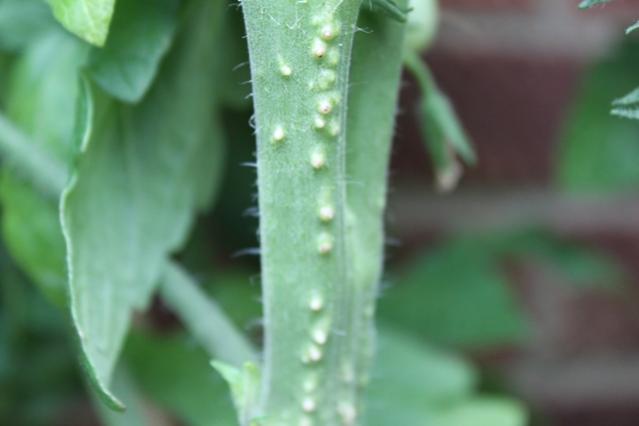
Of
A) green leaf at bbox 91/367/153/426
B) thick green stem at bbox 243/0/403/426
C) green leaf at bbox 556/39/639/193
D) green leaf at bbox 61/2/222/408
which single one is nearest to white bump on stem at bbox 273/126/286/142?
thick green stem at bbox 243/0/403/426

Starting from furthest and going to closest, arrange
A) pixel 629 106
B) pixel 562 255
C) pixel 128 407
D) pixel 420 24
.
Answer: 1. pixel 562 255
2. pixel 128 407
3. pixel 420 24
4. pixel 629 106

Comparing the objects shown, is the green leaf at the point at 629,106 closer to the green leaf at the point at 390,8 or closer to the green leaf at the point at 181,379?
the green leaf at the point at 390,8

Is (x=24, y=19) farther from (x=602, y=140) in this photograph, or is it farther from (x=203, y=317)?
(x=602, y=140)

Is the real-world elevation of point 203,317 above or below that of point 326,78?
below

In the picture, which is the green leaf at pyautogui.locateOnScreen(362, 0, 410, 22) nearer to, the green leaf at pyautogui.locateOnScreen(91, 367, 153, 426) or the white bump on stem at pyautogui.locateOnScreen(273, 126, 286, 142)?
the white bump on stem at pyautogui.locateOnScreen(273, 126, 286, 142)

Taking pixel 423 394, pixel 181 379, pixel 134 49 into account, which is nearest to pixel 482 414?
pixel 423 394

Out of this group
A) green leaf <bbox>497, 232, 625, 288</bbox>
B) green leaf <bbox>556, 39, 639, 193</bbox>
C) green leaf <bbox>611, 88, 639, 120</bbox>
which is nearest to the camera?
green leaf <bbox>611, 88, 639, 120</bbox>

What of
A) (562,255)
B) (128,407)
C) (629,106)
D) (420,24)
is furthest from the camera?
(562,255)

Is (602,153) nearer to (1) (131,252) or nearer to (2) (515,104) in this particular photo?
(2) (515,104)
